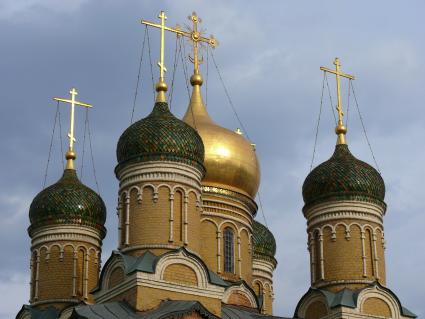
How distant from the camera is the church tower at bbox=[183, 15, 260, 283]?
94.3ft

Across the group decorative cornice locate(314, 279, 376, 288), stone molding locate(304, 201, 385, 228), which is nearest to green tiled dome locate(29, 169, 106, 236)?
stone molding locate(304, 201, 385, 228)

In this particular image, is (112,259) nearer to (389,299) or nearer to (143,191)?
(143,191)

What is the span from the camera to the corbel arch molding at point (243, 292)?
1097 inches

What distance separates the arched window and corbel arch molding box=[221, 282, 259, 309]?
64cm

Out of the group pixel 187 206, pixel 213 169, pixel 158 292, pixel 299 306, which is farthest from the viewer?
pixel 213 169

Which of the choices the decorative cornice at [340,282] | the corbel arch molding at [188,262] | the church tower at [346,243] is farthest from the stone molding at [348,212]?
the corbel arch molding at [188,262]

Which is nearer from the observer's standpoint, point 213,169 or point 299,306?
point 299,306

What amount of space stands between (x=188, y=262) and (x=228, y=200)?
16.7 ft

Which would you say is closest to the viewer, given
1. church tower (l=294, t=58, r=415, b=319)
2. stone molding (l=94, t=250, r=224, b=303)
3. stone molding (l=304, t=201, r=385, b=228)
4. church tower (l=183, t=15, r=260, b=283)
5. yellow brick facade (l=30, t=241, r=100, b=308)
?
stone molding (l=94, t=250, r=224, b=303)

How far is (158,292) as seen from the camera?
23.8 m

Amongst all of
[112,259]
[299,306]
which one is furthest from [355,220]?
[112,259]

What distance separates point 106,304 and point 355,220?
6967mm

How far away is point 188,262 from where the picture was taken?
2452 cm

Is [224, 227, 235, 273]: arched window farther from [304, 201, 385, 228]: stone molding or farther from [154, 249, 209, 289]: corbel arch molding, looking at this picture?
[154, 249, 209, 289]: corbel arch molding
